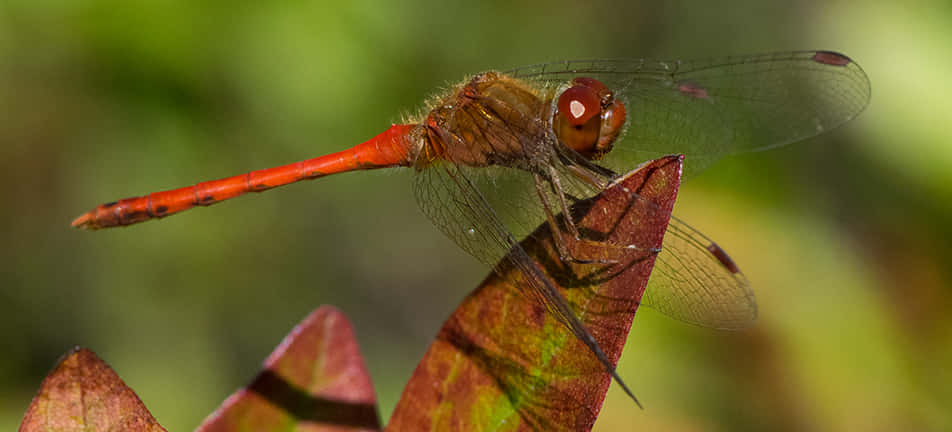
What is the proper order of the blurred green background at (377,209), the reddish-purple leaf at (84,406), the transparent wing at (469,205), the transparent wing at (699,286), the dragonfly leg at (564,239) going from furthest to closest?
1. the blurred green background at (377,209)
2. the transparent wing at (469,205)
3. the transparent wing at (699,286)
4. the dragonfly leg at (564,239)
5. the reddish-purple leaf at (84,406)

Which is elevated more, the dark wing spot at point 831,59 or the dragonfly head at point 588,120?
the dark wing spot at point 831,59

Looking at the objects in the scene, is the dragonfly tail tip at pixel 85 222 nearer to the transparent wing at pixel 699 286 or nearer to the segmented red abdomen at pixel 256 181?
the segmented red abdomen at pixel 256 181

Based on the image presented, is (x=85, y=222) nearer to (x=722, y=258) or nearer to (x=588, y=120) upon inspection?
(x=588, y=120)

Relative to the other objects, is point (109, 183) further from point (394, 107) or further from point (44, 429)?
point (44, 429)

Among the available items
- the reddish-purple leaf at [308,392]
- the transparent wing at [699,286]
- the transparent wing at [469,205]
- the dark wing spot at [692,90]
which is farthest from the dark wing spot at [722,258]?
the reddish-purple leaf at [308,392]

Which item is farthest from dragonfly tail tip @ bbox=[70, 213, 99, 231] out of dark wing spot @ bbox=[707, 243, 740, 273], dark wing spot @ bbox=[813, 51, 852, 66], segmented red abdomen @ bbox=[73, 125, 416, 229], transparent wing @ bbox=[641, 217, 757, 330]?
dark wing spot @ bbox=[813, 51, 852, 66]

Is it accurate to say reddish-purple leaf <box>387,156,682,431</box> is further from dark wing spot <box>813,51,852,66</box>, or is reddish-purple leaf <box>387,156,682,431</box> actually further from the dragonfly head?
dark wing spot <box>813,51,852,66</box>

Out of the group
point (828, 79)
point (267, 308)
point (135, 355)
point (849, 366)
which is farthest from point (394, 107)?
point (849, 366)
